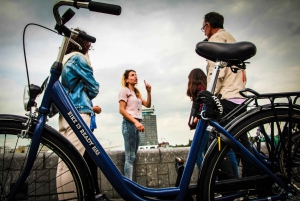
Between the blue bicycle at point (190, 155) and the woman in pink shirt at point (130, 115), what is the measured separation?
1648mm

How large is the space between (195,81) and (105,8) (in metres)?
2.41

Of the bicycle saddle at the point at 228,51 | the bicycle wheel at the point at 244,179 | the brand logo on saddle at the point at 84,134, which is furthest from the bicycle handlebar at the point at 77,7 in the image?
the bicycle wheel at the point at 244,179

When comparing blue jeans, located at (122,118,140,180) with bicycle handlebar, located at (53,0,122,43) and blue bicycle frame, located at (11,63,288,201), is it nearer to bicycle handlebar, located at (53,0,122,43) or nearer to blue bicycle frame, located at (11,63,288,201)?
blue bicycle frame, located at (11,63,288,201)

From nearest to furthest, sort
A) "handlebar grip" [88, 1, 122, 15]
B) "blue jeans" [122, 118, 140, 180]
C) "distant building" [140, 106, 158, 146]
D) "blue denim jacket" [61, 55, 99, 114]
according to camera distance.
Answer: "handlebar grip" [88, 1, 122, 15], "blue denim jacket" [61, 55, 99, 114], "blue jeans" [122, 118, 140, 180], "distant building" [140, 106, 158, 146]

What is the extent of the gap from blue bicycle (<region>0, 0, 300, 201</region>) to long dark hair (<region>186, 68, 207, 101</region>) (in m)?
1.76

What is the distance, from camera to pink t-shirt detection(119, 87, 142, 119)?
3393 mm

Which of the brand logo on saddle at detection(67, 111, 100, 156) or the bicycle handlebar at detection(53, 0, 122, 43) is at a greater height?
the bicycle handlebar at detection(53, 0, 122, 43)

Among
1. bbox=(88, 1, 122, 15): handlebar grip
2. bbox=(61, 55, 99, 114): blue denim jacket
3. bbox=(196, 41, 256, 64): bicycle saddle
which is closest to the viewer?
bbox=(88, 1, 122, 15): handlebar grip

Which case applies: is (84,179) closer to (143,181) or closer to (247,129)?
(247,129)

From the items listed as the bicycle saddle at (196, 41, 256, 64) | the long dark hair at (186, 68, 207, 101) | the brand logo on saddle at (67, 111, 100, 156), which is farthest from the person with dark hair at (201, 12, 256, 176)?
the brand logo on saddle at (67, 111, 100, 156)

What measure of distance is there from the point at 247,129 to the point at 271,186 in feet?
1.49

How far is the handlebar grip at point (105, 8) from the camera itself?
4.28 ft

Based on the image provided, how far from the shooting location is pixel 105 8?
131 cm

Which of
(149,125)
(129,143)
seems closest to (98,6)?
(129,143)
